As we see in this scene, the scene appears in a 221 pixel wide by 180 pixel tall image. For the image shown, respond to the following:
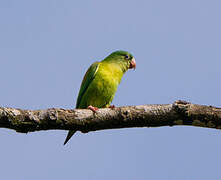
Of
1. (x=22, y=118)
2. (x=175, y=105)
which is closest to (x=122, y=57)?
(x=175, y=105)

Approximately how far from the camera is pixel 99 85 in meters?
7.36

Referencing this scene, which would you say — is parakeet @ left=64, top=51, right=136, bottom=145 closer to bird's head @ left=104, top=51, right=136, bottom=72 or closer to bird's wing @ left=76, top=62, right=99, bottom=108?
bird's wing @ left=76, top=62, right=99, bottom=108

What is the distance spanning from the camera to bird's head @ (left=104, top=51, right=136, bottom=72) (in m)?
8.54

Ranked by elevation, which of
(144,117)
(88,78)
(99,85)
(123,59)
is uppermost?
(123,59)

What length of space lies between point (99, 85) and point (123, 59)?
5.62 feet

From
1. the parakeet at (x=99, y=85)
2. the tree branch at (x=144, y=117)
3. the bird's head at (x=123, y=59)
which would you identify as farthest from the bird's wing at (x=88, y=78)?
the tree branch at (x=144, y=117)

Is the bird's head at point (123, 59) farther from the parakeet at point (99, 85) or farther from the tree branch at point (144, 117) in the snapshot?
the tree branch at point (144, 117)

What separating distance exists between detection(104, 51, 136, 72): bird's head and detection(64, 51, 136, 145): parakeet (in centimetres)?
25

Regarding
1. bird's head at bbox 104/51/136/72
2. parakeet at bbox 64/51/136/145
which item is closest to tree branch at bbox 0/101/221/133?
parakeet at bbox 64/51/136/145

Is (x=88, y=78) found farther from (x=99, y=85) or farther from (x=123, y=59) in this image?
(x=123, y=59)

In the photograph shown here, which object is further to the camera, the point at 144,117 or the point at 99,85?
the point at 99,85

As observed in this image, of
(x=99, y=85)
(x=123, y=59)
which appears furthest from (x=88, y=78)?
(x=123, y=59)

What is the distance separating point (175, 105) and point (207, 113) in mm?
390

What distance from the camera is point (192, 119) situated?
13.5 feet
